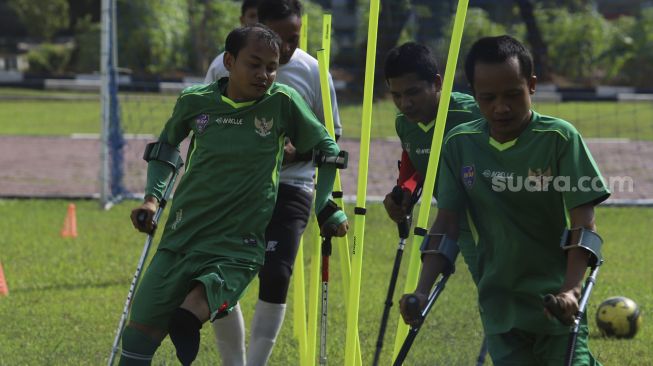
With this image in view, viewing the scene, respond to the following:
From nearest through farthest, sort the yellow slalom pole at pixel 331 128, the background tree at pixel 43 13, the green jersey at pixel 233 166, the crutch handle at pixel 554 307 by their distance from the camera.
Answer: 1. the crutch handle at pixel 554 307
2. the green jersey at pixel 233 166
3. the yellow slalom pole at pixel 331 128
4. the background tree at pixel 43 13

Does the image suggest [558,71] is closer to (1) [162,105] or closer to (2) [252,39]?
(1) [162,105]

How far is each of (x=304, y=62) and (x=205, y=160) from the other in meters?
1.28

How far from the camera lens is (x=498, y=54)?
4.25 metres

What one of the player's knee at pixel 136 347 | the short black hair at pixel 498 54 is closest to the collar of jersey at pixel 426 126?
the short black hair at pixel 498 54

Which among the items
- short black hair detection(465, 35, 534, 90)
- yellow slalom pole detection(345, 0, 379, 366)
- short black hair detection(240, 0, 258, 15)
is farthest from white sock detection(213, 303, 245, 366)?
short black hair detection(465, 35, 534, 90)

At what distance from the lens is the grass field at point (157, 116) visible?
63.6 feet

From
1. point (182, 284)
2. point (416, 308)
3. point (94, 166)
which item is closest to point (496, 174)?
point (416, 308)

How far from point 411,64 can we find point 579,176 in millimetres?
1606

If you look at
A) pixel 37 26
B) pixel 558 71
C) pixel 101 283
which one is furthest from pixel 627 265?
pixel 37 26

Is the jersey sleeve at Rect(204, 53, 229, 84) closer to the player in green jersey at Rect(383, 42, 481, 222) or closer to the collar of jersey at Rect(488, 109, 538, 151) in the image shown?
the player in green jersey at Rect(383, 42, 481, 222)

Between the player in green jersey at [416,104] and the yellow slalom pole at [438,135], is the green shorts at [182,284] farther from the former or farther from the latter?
the player in green jersey at [416,104]

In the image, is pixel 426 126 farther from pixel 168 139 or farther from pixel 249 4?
pixel 249 4

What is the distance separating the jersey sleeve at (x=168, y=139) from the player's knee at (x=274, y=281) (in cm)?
75

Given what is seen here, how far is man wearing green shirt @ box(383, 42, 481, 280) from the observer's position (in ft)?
18.5
